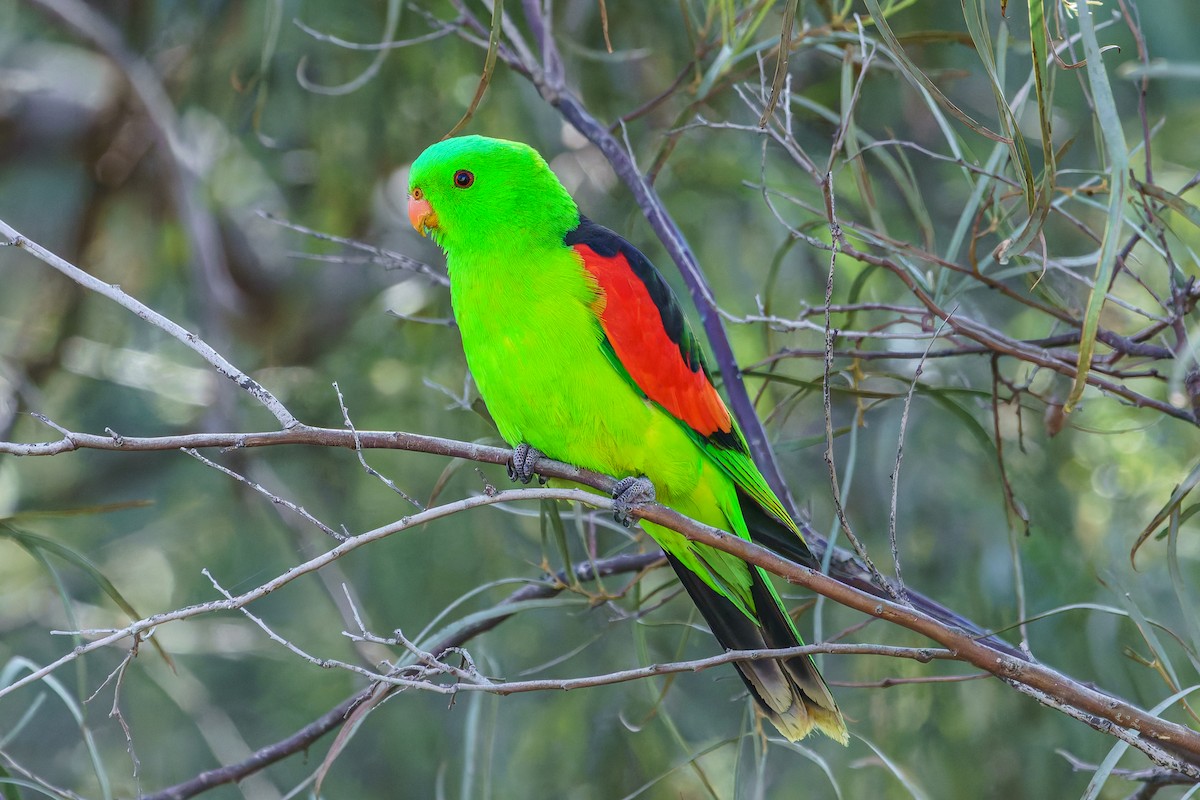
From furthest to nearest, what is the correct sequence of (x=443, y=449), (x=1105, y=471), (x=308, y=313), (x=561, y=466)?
(x=308, y=313) < (x=1105, y=471) < (x=561, y=466) < (x=443, y=449)

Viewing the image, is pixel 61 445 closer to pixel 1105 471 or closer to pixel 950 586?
pixel 950 586

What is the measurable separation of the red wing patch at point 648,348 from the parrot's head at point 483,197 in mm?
117

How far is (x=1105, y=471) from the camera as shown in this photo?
3.18 metres

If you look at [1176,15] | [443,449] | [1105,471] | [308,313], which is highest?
[1176,15]

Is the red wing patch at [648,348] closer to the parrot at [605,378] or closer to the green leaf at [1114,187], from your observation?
the parrot at [605,378]

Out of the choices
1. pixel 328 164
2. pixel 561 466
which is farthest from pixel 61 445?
pixel 328 164

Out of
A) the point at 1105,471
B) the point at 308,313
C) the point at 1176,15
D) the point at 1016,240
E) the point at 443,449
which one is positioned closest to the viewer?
the point at 1016,240

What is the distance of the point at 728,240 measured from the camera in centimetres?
350

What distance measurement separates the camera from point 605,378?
2090 millimetres

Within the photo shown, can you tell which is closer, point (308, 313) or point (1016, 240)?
point (1016, 240)

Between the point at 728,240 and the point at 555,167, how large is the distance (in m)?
0.65

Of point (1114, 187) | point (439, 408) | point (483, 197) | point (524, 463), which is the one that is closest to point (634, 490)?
point (524, 463)

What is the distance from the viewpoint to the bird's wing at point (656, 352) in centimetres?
211

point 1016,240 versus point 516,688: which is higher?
point 1016,240
